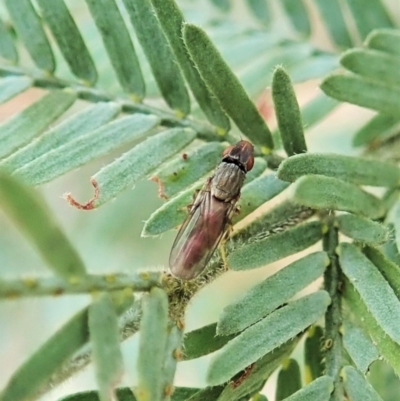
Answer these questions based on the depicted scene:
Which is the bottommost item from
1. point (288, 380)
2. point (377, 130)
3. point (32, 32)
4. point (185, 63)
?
point (288, 380)

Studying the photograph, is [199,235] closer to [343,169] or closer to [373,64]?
[343,169]

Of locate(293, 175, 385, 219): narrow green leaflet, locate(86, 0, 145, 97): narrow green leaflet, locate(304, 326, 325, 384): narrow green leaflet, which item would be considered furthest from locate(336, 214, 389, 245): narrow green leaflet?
locate(86, 0, 145, 97): narrow green leaflet

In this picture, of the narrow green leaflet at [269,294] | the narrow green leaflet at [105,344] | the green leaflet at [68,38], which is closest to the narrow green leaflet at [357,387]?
the narrow green leaflet at [269,294]

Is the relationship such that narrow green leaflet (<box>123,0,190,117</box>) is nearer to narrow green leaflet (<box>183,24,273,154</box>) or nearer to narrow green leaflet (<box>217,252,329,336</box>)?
narrow green leaflet (<box>183,24,273,154</box>)

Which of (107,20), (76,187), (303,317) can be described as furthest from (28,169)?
(76,187)

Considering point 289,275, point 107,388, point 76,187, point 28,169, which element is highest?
point 28,169

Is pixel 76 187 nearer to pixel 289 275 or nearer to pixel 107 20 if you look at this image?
pixel 107 20

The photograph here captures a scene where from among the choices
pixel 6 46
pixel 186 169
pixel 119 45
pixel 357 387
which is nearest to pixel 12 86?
pixel 6 46
